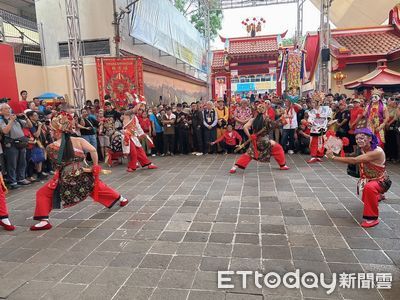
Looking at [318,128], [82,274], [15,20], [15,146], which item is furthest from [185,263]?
[15,20]

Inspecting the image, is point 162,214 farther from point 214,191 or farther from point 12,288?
point 12,288

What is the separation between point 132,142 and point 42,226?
350cm

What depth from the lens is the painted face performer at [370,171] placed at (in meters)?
3.76

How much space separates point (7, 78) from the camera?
295 inches

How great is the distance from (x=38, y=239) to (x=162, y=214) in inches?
59.3

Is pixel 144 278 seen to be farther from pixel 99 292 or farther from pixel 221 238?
pixel 221 238

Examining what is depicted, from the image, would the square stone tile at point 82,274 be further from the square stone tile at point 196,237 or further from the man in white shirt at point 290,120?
the man in white shirt at point 290,120

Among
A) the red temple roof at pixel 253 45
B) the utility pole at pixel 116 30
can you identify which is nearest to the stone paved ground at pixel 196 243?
the utility pole at pixel 116 30

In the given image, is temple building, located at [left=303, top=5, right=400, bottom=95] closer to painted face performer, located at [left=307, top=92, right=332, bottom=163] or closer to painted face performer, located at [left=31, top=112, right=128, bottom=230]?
painted face performer, located at [left=307, top=92, right=332, bottom=163]

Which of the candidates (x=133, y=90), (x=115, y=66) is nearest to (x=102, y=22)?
(x=115, y=66)

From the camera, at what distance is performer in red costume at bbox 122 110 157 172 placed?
7293mm

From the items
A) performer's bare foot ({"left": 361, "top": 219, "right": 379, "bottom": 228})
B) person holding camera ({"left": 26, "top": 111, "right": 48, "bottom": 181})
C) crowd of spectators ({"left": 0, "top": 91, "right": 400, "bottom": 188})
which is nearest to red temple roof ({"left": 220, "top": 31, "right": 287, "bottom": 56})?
crowd of spectators ({"left": 0, "top": 91, "right": 400, "bottom": 188})

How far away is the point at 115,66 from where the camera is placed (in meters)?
10.8

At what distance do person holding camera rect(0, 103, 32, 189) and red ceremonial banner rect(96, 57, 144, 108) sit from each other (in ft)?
15.1
